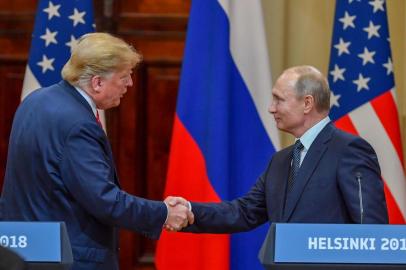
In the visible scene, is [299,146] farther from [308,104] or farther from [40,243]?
[40,243]

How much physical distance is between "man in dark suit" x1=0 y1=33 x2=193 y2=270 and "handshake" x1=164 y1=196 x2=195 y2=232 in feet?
0.58

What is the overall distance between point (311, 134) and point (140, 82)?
203 cm

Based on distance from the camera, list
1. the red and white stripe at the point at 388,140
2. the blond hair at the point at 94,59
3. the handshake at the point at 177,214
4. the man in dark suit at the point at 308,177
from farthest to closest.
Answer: the red and white stripe at the point at 388,140 < the handshake at the point at 177,214 < the man in dark suit at the point at 308,177 < the blond hair at the point at 94,59

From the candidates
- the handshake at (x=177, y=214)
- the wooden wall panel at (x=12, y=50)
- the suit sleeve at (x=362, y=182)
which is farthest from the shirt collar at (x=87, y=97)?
the wooden wall panel at (x=12, y=50)

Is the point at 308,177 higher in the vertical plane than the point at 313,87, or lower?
lower

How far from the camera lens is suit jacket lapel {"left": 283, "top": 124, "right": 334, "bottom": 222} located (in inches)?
140

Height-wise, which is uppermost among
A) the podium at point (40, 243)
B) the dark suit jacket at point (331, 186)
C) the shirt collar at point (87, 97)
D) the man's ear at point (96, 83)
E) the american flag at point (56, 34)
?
the american flag at point (56, 34)

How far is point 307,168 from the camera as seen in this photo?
11.8 ft

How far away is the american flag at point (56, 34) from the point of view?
480 centimetres

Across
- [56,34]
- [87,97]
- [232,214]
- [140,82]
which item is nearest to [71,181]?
[87,97]

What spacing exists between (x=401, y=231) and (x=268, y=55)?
89.9 inches

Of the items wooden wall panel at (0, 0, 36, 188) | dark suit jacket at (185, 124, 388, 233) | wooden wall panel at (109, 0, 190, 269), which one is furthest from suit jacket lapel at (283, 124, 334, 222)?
wooden wall panel at (0, 0, 36, 188)

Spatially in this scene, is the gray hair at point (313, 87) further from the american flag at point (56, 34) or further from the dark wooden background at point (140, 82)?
the dark wooden background at point (140, 82)

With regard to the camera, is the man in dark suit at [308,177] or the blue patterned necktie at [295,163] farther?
the blue patterned necktie at [295,163]
